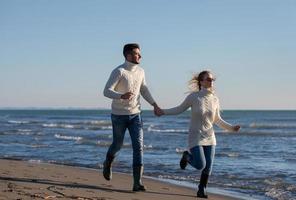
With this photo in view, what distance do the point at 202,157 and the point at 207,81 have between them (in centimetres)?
95

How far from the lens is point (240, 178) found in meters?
9.59

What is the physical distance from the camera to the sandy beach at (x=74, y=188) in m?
6.14

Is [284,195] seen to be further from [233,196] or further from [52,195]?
[52,195]

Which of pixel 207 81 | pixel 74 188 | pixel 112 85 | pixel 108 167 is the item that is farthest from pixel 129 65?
Result: pixel 74 188

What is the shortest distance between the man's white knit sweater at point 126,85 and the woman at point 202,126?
0.41m

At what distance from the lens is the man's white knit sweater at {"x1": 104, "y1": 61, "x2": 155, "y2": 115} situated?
21.9 feet

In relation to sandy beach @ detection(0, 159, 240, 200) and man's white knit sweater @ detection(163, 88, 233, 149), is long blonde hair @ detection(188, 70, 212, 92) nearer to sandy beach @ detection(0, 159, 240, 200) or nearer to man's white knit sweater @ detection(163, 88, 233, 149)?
man's white knit sweater @ detection(163, 88, 233, 149)

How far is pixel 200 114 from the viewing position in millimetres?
6836

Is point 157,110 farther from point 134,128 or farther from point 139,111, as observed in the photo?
point 134,128

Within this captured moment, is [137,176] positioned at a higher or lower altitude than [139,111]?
lower

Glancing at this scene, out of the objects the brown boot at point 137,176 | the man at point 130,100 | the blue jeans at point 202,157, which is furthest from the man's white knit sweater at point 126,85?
the blue jeans at point 202,157

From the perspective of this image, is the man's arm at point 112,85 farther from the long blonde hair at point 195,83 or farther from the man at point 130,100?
the long blonde hair at point 195,83

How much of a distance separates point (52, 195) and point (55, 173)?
2.87 m

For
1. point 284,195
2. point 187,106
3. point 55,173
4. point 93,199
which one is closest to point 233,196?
point 284,195
